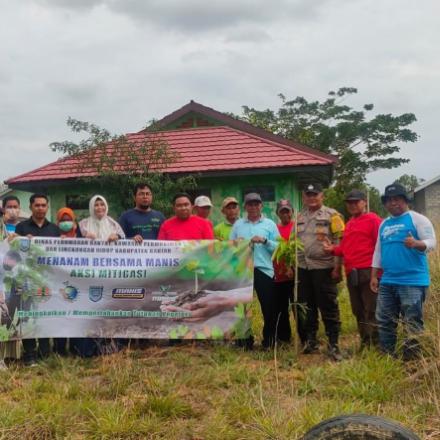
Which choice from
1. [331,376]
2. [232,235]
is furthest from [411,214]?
[232,235]

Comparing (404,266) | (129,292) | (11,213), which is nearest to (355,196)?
(404,266)

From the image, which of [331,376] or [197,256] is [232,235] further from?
[331,376]

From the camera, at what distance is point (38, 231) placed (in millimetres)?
5730

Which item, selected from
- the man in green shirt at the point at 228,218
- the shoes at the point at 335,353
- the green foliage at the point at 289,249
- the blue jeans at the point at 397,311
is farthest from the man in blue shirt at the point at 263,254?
the blue jeans at the point at 397,311

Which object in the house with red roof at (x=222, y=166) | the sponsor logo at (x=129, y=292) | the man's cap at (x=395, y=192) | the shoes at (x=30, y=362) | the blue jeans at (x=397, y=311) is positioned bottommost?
the shoes at (x=30, y=362)

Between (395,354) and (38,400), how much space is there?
3.22 m

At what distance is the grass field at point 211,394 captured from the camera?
366 cm

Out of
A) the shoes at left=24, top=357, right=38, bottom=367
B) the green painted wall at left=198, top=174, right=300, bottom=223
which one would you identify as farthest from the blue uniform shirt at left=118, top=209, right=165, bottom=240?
the green painted wall at left=198, top=174, right=300, bottom=223

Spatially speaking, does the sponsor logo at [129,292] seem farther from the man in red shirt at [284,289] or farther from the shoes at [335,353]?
the shoes at [335,353]

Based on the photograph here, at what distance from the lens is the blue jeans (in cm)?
473

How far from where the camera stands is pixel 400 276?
4812mm

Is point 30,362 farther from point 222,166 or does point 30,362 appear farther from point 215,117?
point 215,117

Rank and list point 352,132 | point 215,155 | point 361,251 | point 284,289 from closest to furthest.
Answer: point 361,251 < point 284,289 < point 215,155 < point 352,132

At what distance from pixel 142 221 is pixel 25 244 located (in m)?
1.31
